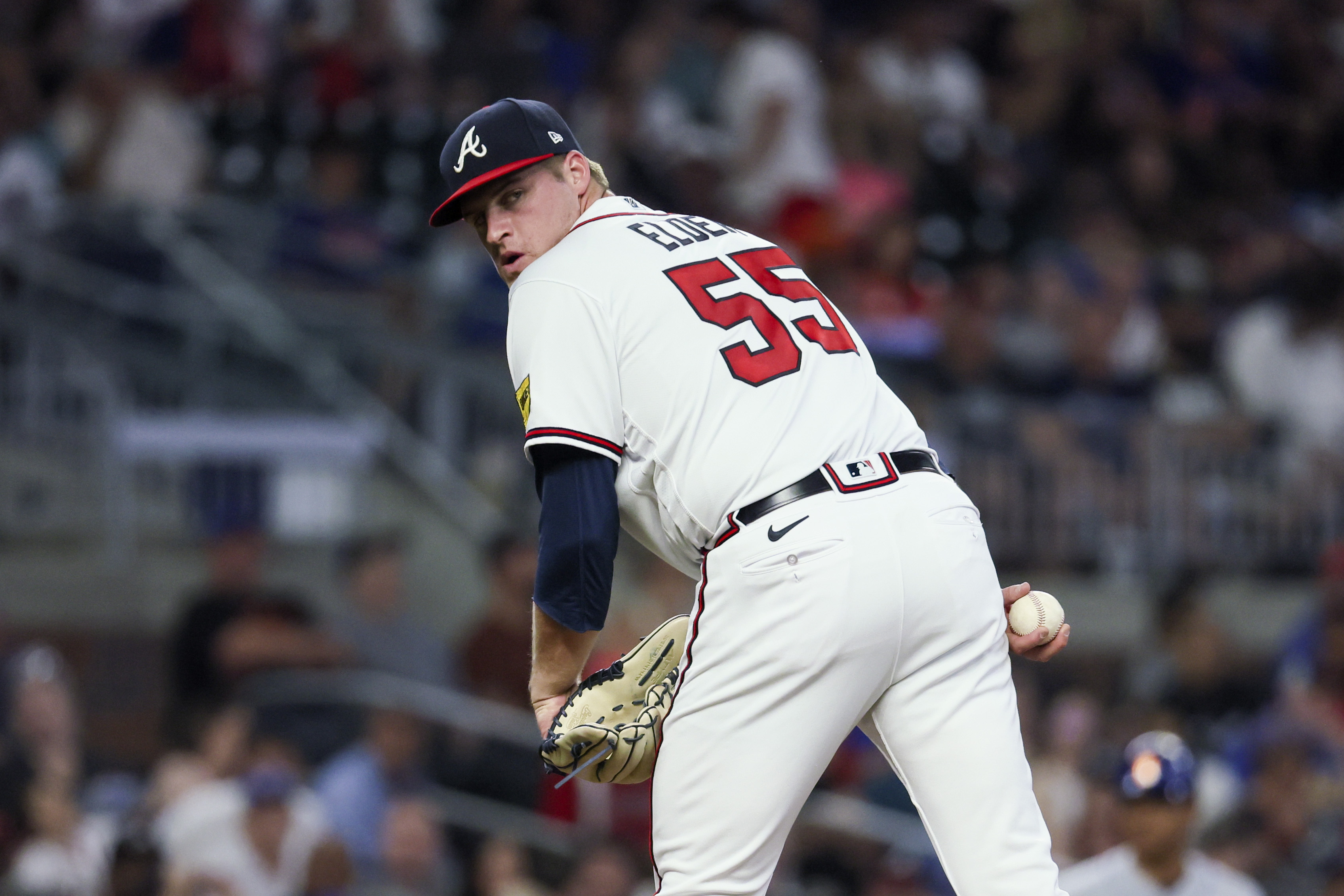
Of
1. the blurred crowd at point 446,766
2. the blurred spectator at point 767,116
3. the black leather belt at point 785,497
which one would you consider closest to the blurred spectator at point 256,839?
the blurred crowd at point 446,766

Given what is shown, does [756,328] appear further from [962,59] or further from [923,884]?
[962,59]

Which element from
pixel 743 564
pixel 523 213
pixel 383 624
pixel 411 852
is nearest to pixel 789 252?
pixel 383 624

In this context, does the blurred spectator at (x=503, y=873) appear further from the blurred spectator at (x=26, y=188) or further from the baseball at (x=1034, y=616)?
the blurred spectator at (x=26, y=188)

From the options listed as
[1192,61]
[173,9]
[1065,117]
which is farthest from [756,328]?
[1192,61]

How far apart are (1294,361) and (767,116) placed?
334 centimetres

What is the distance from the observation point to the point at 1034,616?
3.18 metres

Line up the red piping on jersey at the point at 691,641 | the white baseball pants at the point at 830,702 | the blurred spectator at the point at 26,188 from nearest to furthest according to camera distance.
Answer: the white baseball pants at the point at 830,702 < the red piping on jersey at the point at 691,641 < the blurred spectator at the point at 26,188

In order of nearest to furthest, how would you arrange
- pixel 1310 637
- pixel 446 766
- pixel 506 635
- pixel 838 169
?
1. pixel 446 766
2. pixel 506 635
3. pixel 1310 637
4. pixel 838 169

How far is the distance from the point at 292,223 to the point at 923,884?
4.59m

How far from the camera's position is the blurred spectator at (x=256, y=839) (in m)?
6.15

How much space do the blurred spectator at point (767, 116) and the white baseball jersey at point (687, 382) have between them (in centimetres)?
682

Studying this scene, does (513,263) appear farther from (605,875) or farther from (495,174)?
(605,875)

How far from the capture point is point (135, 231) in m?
8.27

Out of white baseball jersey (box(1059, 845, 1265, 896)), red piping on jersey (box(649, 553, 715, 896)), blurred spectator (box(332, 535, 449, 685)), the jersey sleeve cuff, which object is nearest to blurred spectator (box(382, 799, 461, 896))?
blurred spectator (box(332, 535, 449, 685))
